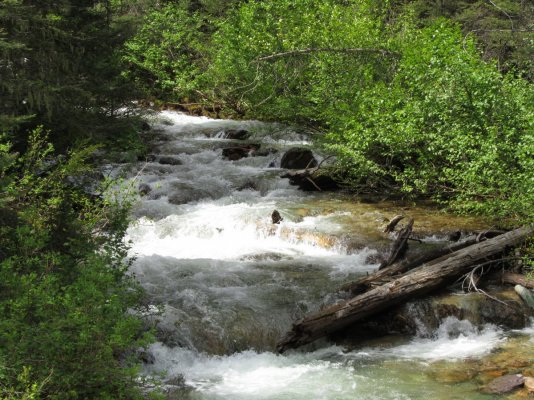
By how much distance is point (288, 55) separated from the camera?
15977 mm

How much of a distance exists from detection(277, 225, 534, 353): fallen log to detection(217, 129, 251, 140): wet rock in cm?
1394

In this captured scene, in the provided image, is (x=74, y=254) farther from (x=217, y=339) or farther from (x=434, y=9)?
(x=434, y=9)

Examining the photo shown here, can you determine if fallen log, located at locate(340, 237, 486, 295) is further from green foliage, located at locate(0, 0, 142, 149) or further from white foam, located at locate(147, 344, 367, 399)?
green foliage, located at locate(0, 0, 142, 149)

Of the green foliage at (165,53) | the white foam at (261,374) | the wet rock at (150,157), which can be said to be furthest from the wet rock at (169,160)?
the white foam at (261,374)

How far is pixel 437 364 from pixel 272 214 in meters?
6.57

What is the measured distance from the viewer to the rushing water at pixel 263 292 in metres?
7.70

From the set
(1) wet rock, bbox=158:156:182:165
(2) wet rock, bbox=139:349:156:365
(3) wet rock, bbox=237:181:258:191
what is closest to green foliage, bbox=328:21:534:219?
(3) wet rock, bbox=237:181:258:191

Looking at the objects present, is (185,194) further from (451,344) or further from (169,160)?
(451,344)

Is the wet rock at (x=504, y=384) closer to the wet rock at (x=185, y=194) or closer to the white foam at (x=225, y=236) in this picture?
the white foam at (x=225, y=236)

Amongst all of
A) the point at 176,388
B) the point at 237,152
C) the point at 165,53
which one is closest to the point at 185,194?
the point at 237,152

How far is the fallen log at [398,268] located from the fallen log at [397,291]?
27 cm

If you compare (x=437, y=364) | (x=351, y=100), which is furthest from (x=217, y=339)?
(x=351, y=100)

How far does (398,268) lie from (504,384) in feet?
9.91

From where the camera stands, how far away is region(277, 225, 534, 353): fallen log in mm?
8602
